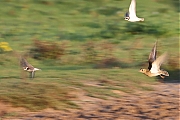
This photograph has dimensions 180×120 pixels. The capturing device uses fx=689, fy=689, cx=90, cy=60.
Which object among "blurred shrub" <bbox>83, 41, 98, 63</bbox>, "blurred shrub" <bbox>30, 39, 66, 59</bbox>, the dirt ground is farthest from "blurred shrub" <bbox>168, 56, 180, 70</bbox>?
"blurred shrub" <bbox>30, 39, 66, 59</bbox>

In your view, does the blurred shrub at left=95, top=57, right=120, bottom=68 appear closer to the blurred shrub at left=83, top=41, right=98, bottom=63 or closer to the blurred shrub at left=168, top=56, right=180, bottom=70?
the blurred shrub at left=83, top=41, right=98, bottom=63

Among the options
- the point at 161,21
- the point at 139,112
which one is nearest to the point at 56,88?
the point at 139,112

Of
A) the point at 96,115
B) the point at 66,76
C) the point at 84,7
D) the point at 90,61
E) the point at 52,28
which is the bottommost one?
the point at 96,115

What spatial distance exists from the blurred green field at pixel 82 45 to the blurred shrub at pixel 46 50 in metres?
0.11

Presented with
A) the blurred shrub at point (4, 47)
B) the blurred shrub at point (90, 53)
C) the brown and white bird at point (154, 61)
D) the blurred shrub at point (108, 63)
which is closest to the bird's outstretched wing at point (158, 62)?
the brown and white bird at point (154, 61)

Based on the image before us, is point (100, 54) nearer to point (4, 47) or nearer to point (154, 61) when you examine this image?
point (4, 47)

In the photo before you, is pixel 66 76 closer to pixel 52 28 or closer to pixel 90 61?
pixel 90 61

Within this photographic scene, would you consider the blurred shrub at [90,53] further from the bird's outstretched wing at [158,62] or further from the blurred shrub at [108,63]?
the bird's outstretched wing at [158,62]

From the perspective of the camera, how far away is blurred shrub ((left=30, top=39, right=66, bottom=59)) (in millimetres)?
12141

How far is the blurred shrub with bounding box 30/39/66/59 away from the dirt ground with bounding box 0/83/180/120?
266 centimetres

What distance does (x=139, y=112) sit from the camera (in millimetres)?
8930

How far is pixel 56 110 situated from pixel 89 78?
6.03ft

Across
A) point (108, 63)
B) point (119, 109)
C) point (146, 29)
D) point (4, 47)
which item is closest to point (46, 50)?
point (4, 47)

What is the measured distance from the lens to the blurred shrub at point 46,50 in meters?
12.1
